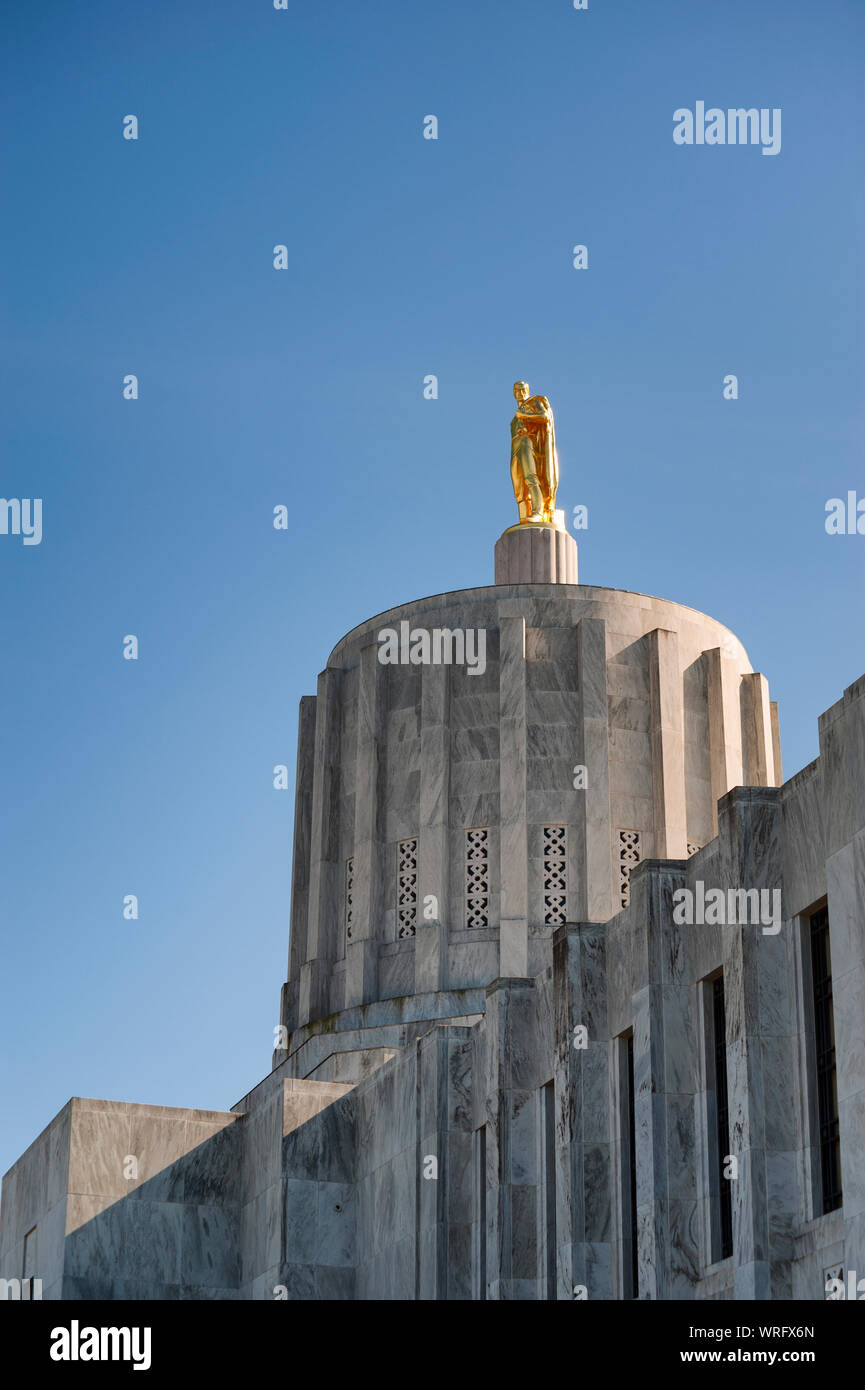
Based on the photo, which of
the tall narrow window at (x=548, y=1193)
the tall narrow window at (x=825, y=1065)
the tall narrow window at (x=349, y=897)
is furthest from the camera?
the tall narrow window at (x=349, y=897)

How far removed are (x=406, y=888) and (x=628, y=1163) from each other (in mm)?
13282

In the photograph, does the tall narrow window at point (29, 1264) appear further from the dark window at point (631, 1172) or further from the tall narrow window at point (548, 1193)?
the dark window at point (631, 1172)

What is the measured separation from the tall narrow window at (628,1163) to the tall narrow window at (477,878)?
10.8 meters

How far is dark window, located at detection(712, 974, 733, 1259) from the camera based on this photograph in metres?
23.8

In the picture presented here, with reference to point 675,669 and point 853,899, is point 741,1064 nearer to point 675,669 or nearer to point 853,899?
point 853,899

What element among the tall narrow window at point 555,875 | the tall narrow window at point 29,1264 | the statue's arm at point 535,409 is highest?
the statue's arm at point 535,409

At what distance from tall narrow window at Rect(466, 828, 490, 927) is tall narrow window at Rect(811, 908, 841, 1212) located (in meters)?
15.5

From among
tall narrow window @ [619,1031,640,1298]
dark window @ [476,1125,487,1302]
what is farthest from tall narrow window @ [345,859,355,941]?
tall narrow window @ [619,1031,640,1298]

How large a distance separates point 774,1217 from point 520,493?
23.2m

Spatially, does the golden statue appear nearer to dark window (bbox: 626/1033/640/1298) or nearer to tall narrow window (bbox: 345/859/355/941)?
tall narrow window (bbox: 345/859/355/941)

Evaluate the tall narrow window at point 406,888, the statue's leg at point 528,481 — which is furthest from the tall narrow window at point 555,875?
the statue's leg at point 528,481

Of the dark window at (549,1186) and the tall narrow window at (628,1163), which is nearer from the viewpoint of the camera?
the tall narrow window at (628,1163)

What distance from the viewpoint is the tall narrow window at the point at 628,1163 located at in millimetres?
25812
